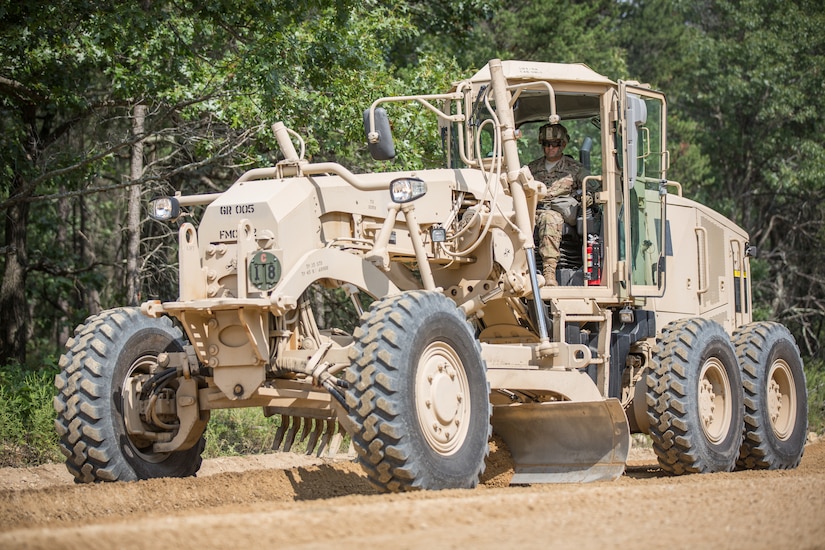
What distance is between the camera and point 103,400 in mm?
8219

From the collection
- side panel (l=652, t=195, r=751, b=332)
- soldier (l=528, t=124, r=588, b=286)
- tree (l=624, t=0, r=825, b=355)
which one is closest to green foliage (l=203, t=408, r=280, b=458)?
soldier (l=528, t=124, r=588, b=286)

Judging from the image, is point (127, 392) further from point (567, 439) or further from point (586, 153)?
point (586, 153)

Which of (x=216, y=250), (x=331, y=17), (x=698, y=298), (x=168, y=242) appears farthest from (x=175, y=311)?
(x=168, y=242)

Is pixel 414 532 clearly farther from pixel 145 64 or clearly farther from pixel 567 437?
pixel 145 64

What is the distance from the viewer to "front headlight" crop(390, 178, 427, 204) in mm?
7945

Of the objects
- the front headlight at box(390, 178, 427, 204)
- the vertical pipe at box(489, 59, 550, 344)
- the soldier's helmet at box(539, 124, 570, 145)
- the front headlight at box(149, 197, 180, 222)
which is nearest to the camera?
the front headlight at box(390, 178, 427, 204)

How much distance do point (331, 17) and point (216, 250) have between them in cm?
636

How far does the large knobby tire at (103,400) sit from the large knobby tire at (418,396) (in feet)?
6.64

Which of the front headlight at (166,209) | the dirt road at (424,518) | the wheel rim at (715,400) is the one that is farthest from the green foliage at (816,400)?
the front headlight at (166,209)

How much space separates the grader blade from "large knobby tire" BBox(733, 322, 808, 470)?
2187mm

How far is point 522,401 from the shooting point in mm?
9648

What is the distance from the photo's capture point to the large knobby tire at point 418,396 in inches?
282

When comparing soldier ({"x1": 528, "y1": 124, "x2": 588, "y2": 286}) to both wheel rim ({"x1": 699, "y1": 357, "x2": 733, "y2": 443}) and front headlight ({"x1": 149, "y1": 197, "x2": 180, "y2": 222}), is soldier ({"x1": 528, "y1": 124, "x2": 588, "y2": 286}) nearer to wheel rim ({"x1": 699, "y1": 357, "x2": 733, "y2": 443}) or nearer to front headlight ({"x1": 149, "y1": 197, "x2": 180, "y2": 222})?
wheel rim ({"x1": 699, "y1": 357, "x2": 733, "y2": 443})

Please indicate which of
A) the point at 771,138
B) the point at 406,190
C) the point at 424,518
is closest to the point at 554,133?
the point at 406,190
